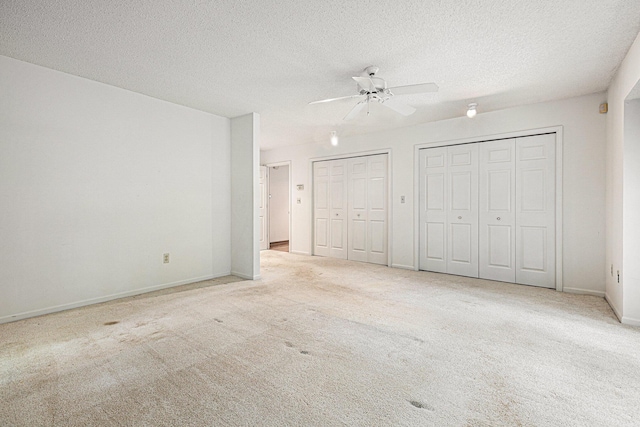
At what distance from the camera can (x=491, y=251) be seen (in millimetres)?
4492

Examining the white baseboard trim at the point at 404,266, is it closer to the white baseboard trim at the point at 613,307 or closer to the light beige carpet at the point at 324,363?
the light beige carpet at the point at 324,363

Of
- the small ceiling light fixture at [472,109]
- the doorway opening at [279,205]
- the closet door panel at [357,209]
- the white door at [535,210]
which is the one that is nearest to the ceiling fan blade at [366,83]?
the small ceiling light fixture at [472,109]

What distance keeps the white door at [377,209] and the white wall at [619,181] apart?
9.72 ft

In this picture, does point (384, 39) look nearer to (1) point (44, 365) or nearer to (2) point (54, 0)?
(2) point (54, 0)

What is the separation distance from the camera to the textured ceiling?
2119 mm

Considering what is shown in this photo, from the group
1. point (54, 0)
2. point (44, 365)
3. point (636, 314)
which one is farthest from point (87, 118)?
point (636, 314)

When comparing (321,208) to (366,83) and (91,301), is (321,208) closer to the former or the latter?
(366,83)

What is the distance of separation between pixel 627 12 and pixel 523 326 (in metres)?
2.45

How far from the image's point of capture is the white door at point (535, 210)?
403 centimetres

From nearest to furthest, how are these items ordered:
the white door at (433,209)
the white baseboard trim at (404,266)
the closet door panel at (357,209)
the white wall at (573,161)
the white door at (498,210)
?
the white wall at (573,161) → the white door at (498,210) → the white door at (433,209) → the white baseboard trim at (404,266) → the closet door panel at (357,209)

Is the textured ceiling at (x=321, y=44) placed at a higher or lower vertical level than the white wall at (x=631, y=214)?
higher

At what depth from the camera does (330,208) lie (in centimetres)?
642

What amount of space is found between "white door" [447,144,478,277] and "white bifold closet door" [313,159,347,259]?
2035 mm

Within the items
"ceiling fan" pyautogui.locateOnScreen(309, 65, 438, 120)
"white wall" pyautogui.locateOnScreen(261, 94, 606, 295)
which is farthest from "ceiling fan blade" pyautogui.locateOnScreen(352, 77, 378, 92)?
"white wall" pyautogui.locateOnScreen(261, 94, 606, 295)
